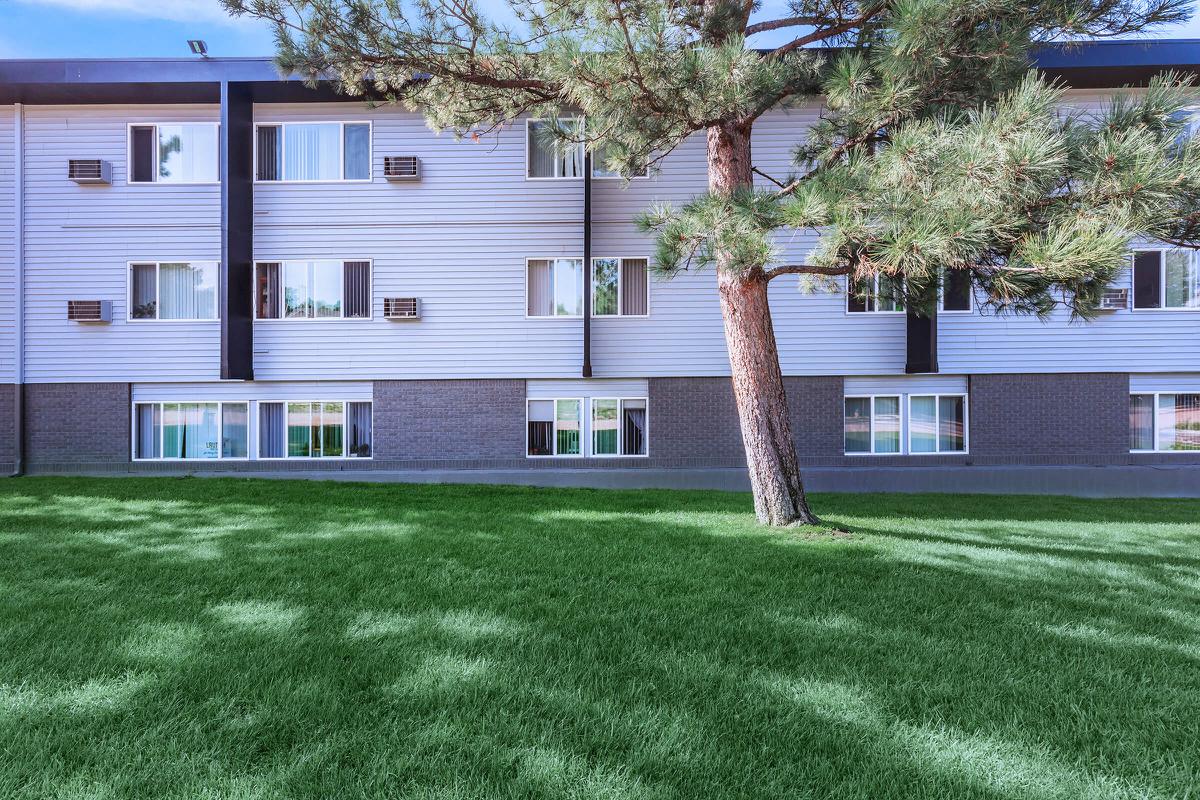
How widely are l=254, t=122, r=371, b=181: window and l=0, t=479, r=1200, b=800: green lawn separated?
26.5 feet

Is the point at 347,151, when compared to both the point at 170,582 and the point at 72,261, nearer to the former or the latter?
the point at 72,261

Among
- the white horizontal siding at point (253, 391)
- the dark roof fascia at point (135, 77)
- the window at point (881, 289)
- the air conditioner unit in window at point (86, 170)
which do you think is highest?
the dark roof fascia at point (135, 77)

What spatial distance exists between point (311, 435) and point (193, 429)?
2.19m

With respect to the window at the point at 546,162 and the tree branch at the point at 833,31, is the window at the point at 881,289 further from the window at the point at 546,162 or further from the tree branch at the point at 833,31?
the window at the point at 546,162

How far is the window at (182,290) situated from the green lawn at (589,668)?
23.4 ft

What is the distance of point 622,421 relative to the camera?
12102mm

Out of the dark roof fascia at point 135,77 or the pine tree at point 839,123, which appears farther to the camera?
the dark roof fascia at point 135,77

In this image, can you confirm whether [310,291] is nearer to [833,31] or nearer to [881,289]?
[833,31]

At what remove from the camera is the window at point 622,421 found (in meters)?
12.1

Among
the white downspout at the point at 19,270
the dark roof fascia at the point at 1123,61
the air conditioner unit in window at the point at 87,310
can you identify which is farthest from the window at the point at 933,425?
the white downspout at the point at 19,270

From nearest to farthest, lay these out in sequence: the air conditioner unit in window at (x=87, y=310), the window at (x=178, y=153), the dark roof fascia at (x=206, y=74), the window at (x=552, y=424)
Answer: the dark roof fascia at (x=206, y=74), the air conditioner unit in window at (x=87, y=310), the window at (x=178, y=153), the window at (x=552, y=424)

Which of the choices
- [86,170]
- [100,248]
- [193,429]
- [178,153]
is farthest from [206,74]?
[193,429]

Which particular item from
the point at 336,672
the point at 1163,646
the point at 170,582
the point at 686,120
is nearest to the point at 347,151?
the point at 686,120

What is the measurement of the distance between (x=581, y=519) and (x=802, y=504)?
7.55ft
